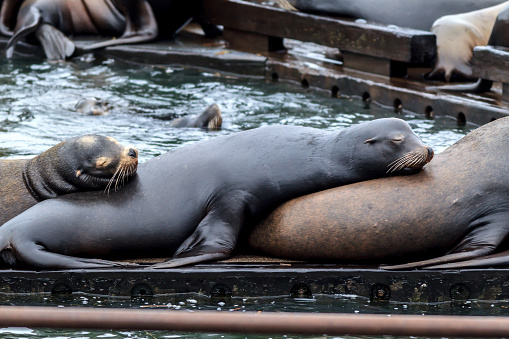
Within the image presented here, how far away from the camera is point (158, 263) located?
12.9 feet

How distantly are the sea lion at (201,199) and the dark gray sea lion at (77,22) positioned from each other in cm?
711

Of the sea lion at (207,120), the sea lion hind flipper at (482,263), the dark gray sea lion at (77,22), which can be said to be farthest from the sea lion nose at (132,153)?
the dark gray sea lion at (77,22)

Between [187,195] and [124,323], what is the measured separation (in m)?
2.36

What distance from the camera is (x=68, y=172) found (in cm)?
407

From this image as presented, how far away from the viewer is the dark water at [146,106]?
282 inches

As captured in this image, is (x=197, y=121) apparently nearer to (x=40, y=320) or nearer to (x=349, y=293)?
(x=349, y=293)

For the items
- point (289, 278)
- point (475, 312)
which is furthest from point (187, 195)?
point (475, 312)

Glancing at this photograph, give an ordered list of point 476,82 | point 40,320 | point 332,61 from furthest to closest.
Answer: point 332,61 < point 476,82 < point 40,320

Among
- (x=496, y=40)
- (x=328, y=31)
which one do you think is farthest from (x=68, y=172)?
(x=328, y=31)

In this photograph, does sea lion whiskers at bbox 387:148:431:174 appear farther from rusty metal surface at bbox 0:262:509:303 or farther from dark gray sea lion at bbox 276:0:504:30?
dark gray sea lion at bbox 276:0:504:30

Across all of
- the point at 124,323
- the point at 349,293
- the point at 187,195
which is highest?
the point at 124,323

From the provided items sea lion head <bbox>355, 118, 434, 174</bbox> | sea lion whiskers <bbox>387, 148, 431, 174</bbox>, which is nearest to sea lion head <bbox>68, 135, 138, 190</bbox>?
sea lion head <bbox>355, 118, 434, 174</bbox>

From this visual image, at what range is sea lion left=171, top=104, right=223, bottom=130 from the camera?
7.39 meters

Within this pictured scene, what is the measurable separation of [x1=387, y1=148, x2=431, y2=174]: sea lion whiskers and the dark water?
8.25 ft
